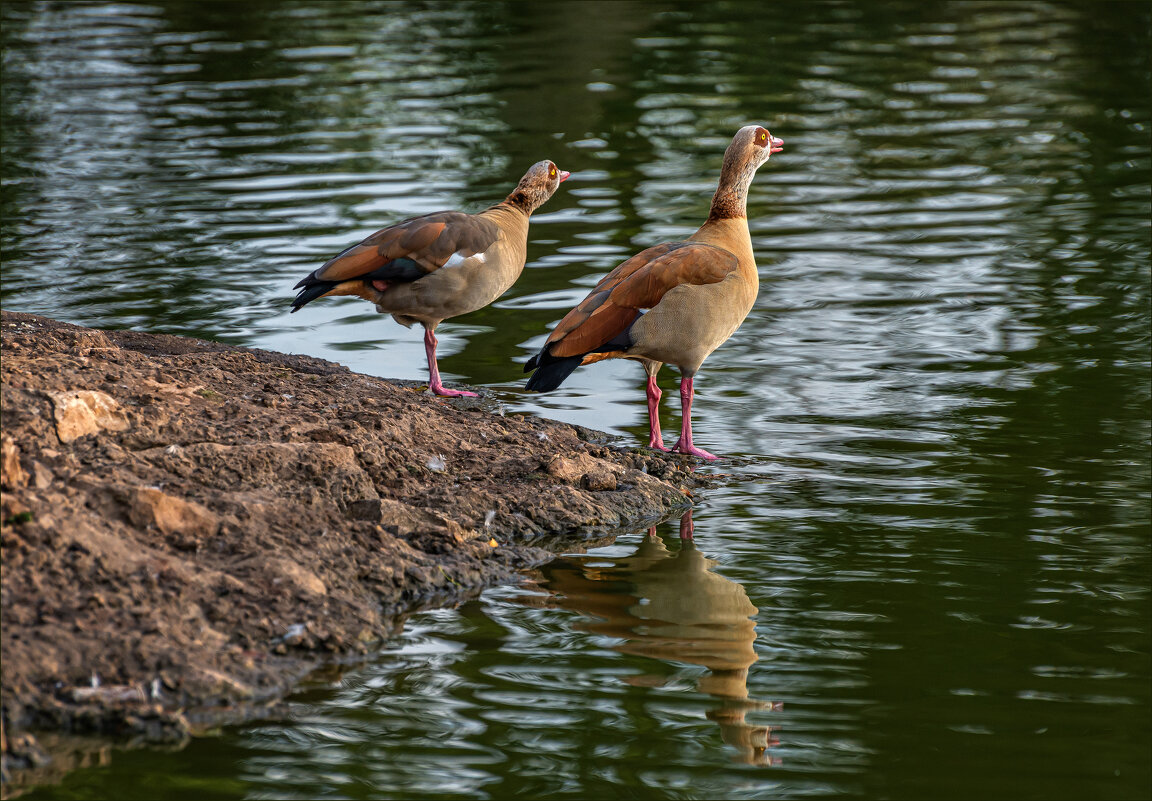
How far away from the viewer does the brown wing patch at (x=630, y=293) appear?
26.0 ft

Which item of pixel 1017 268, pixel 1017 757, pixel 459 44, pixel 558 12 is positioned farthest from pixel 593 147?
pixel 1017 757

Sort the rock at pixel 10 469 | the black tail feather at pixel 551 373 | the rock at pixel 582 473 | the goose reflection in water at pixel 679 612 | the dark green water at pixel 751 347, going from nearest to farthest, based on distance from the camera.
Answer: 1. the dark green water at pixel 751 347
2. the goose reflection in water at pixel 679 612
3. the rock at pixel 10 469
4. the rock at pixel 582 473
5. the black tail feather at pixel 551 373

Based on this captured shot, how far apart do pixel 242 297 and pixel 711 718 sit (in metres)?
7.96

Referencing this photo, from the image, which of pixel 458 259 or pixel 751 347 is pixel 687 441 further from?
pixel 751 347

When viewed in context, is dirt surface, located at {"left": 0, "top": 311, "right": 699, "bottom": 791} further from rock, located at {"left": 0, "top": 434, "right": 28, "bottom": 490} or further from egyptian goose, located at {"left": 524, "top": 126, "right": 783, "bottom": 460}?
egyptian goose, located at {"left": 524, "top": 126, "right": 783, "bottom": 460}

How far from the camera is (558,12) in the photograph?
1182 inches

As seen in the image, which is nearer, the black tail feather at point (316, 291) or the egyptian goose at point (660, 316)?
the egyptian goose at point (660, 316)

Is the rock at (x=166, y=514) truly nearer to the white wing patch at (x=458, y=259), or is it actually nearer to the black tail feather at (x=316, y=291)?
the black tail feather at (x=316, y=291)

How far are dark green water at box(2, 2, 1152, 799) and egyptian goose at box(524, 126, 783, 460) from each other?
714 mm

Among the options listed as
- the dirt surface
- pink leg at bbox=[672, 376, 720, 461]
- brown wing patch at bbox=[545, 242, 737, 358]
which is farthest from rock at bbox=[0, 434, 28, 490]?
pink leg at bbox=[672, 376, 720, 461]

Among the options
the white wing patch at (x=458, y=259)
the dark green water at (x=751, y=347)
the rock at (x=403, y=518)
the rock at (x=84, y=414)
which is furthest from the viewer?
the white wing patch at (x=458, y=259)

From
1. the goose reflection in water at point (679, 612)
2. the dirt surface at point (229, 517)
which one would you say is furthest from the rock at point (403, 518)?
the goose reflection in water at point (679, 612)

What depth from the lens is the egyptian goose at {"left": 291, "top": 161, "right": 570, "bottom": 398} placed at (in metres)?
9.05

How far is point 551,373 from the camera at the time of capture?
790 cm
